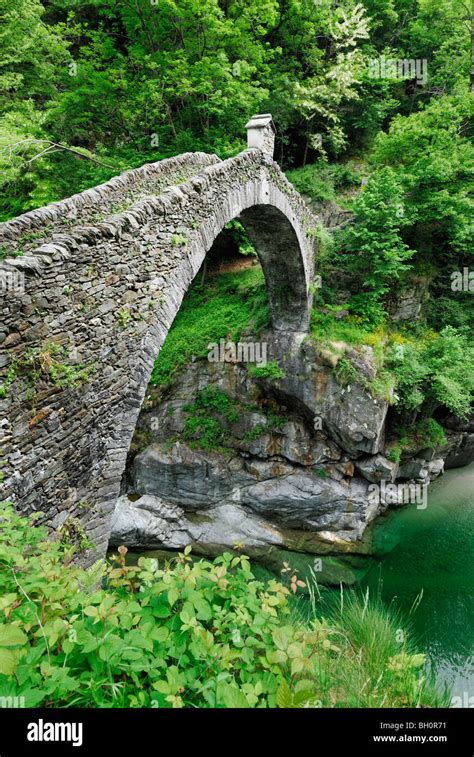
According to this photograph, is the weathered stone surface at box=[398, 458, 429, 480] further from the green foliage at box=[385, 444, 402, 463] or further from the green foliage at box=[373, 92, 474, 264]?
the green foliage at box=[373, 92, 474, 264]

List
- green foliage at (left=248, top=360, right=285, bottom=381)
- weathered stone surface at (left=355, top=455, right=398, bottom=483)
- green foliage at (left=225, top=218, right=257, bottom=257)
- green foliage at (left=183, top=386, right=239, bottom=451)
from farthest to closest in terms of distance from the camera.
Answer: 1. green foliage at (left=225, top=218, right=257, bottom=257)
2. green foliage at (left=183, top=386, right=239, bottom=451)
3. green foliage at (left=248, top=360, right=285, bottom=381)
4. weathered stone surface at (left=355, top=455, right=398, bottom=483)

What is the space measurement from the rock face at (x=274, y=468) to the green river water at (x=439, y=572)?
557 millimetres

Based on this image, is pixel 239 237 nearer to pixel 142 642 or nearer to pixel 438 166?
pixel 438 166

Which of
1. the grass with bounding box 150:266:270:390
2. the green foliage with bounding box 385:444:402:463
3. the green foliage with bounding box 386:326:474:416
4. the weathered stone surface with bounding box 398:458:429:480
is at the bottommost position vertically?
the weathered stone surface with bounding box 398:458:429:480

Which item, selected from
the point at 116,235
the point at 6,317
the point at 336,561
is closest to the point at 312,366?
the point at 336,561

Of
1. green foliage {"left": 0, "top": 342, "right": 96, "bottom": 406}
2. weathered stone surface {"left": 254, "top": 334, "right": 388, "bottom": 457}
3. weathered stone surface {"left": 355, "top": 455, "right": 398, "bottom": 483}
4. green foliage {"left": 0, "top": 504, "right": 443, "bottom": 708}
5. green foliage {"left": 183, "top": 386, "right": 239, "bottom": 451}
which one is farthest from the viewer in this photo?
green foliage {"left": 183, "top": 386, "right": 239, "bottom": 451}

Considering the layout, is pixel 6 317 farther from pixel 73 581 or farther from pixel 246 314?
pixel 246 314

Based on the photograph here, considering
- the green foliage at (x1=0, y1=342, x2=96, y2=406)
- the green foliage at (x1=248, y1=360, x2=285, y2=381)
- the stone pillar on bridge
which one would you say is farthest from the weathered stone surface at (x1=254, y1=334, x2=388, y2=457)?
the green foliage at (x1=0, y1=342, x2=96, y2=406)

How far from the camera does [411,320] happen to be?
35.7ft

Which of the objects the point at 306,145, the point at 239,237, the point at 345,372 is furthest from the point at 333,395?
the point at 306,145

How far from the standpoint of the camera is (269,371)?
10.1 metres

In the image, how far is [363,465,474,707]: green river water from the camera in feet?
22.4

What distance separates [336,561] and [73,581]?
→ 8.46m

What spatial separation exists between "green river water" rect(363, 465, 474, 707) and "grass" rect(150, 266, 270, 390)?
21.5 ft
